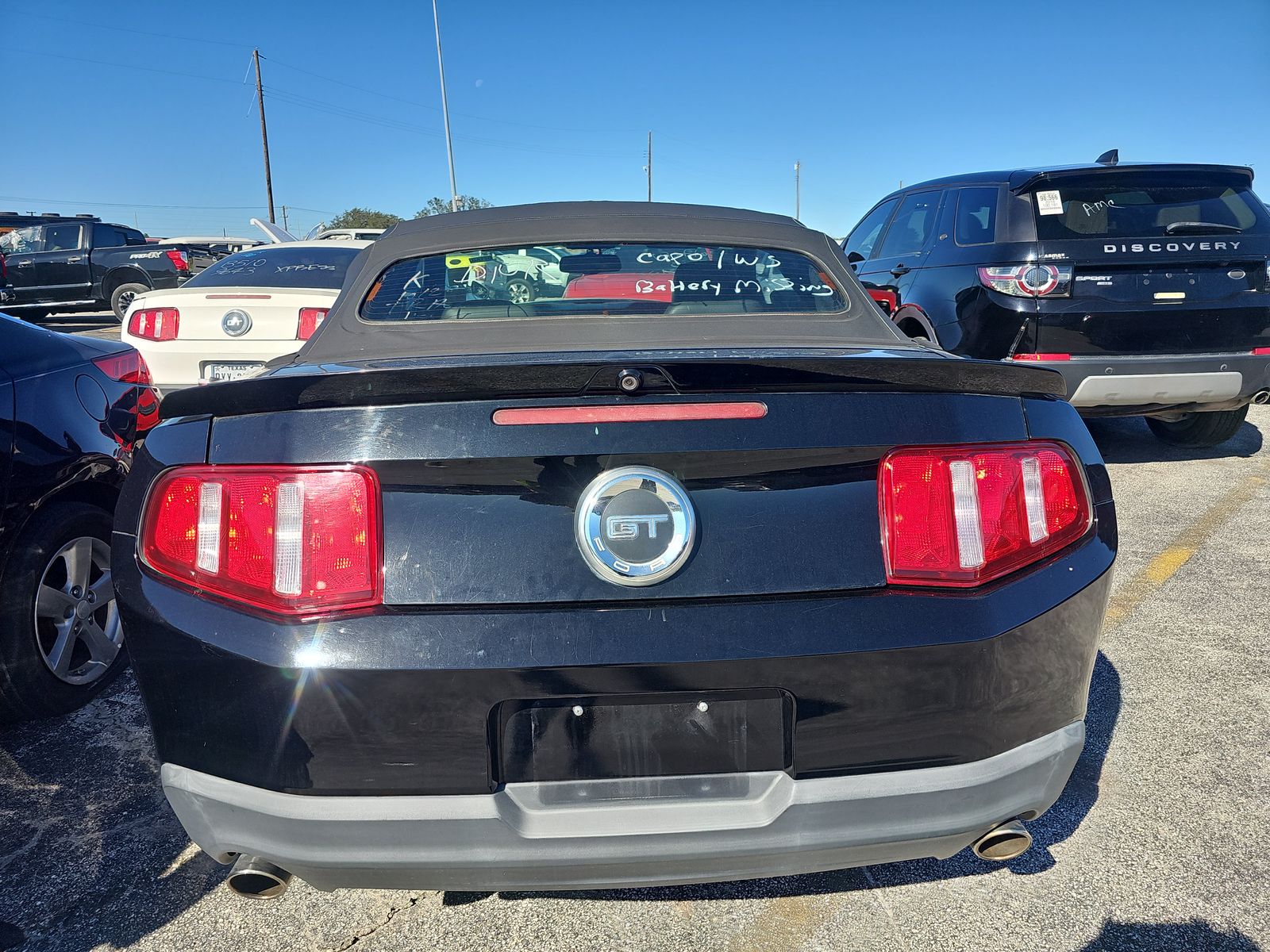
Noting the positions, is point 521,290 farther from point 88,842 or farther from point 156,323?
point 156,323

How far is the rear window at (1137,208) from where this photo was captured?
571cm

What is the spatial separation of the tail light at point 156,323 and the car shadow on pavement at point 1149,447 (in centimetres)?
680

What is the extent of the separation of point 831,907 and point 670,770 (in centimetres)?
84

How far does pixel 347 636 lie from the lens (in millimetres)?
1593

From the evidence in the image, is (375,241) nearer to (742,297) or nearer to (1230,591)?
(742,297)

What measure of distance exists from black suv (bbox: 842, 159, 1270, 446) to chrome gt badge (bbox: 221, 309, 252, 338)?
4.44 metres

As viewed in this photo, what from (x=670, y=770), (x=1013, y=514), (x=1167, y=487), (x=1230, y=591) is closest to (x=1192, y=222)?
(x=1167, y=487)

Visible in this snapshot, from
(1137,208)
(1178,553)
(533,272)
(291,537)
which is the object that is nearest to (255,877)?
(291,537)

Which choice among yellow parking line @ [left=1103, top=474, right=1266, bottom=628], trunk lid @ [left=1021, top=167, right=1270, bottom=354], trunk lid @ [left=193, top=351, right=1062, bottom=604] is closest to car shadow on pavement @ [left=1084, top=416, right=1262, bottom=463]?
yellow parking line @ [left=1103, top=474, right=1266, bottom=628]

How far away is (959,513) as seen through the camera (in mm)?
1700

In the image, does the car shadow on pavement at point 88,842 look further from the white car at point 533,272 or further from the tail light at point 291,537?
the white car at point 533,272

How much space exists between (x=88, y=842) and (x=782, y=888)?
1.87 m

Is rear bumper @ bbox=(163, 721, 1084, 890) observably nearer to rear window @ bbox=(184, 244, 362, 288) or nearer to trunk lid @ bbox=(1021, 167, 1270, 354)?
trunk lid @ bbox=(1021, 167, 1270, 354)

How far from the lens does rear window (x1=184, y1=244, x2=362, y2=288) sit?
7.52m
